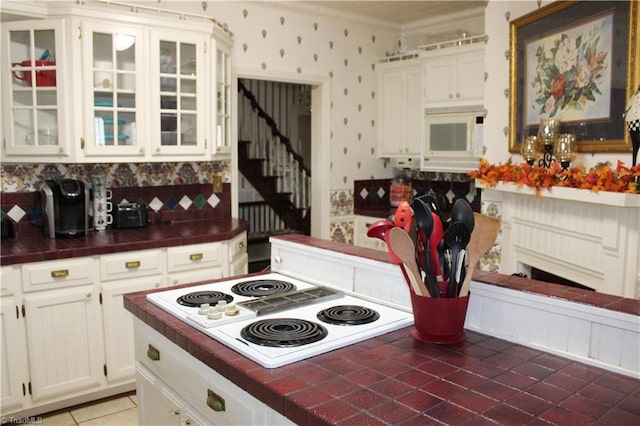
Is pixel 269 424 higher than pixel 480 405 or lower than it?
lower

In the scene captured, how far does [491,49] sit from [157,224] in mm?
2686

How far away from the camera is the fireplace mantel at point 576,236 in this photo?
7.52ft

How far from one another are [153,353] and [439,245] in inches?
42.6

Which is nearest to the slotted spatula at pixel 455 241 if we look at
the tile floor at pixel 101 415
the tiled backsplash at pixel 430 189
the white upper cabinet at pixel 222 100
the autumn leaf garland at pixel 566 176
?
the autumn leaf garland at pixel 566 176

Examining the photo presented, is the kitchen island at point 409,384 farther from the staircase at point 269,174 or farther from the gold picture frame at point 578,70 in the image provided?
the staircase at point 269,174

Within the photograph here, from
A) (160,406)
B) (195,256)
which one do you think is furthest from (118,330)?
(160,406)

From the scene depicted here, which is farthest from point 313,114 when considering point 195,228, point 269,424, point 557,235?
point 269,424

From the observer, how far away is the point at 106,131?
336 centimetres

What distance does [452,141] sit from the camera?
4.48 meters

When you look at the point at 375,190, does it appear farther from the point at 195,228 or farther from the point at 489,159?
the point at 195,228

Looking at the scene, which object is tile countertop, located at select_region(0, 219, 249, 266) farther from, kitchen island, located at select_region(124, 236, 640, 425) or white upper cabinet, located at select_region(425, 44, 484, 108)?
white upper cabinet, located at select_region(425, 44, 484, 108)

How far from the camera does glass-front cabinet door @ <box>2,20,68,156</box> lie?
316 cm

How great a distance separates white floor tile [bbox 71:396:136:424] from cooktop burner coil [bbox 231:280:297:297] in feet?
5.08

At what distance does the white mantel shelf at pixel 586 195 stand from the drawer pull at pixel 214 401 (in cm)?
176
